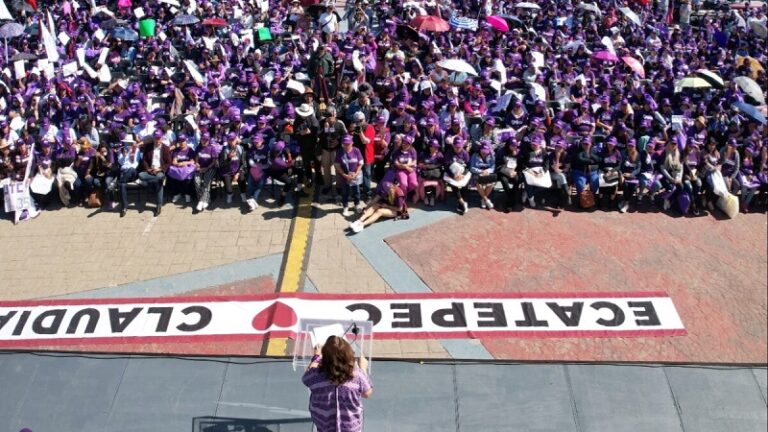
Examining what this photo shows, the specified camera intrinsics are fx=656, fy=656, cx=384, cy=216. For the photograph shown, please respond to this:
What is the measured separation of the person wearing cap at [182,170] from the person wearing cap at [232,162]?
1.74 feet

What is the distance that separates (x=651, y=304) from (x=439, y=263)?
3.02 metres

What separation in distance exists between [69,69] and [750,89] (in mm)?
15217

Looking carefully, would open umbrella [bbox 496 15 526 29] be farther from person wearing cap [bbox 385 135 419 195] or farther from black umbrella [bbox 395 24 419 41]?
person wearing cap [bbox 385 135 419 195]

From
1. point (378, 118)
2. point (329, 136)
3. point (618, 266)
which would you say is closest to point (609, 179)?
point (618, 266)

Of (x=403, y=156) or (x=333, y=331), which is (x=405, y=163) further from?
(x=333, y=331)

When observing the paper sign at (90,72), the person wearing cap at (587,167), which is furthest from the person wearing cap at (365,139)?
the paper sign at (90,72)

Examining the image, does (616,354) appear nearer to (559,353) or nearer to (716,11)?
(559,353)

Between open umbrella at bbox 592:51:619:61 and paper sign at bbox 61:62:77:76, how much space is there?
12.2 meters

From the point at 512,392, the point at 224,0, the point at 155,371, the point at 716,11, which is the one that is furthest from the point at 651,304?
the point at 716,11

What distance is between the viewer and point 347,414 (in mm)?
5645

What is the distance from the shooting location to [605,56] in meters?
15.2

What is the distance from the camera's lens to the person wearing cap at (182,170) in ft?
37.4

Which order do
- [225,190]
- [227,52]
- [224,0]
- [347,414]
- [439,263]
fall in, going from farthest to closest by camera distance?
[224,0], [227,52], [225,190], [439,263], [347,414]

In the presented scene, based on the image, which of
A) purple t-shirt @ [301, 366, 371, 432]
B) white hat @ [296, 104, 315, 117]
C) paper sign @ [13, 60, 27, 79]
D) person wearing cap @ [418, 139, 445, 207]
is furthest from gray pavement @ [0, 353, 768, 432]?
paper sign @ [13, 60, 27, 79]
